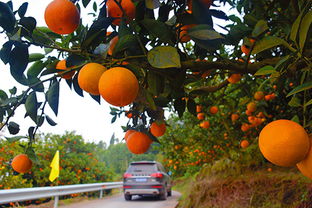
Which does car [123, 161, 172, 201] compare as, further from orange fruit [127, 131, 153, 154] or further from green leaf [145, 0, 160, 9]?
green leaf [145, 0, 160, 9]

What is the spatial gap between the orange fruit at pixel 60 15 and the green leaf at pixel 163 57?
1.27 ft

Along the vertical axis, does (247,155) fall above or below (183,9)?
below

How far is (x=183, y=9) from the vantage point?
4.14 ft

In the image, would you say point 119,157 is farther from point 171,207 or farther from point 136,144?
point 136,144

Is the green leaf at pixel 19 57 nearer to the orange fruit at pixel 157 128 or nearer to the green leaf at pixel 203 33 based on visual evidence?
the green leaf at pixel 203 33

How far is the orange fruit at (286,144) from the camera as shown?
92 cm

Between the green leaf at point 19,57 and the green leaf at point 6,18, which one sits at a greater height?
the green leaf at point 6,18

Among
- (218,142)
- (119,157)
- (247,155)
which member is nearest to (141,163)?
(218,142)

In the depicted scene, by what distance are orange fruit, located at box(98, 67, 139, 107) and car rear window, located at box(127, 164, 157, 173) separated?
31.4ft

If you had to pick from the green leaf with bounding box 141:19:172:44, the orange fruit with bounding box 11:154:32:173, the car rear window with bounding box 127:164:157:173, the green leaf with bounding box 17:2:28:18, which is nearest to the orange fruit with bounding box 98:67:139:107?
the green leaf with bounding box 141:19:172:44

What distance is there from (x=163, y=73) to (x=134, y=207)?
23.8 ft

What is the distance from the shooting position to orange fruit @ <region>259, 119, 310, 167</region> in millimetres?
916

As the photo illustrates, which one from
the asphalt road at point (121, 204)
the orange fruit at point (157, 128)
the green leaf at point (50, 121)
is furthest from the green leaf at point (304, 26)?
the asphalt road at point (121, 204)

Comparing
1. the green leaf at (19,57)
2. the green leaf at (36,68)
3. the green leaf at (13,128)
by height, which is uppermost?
the green leaf at (36,68)
